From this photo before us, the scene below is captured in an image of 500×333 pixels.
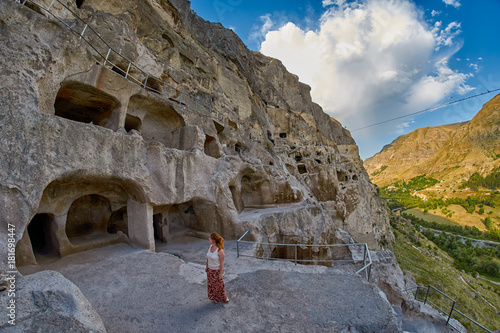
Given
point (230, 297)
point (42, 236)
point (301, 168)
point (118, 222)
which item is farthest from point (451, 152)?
point (42, 236)

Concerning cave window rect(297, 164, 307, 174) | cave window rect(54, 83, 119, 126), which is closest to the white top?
cave window rect(54, 83, 119, 126)

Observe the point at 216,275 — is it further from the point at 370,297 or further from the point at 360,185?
the point at 360,185

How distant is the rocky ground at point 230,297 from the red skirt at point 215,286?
5.3 inches

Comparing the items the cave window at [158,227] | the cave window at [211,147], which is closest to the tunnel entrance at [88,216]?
the cave window at [158,227]

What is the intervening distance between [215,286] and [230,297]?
0.57 meters

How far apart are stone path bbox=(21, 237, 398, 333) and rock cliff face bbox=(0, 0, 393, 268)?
68.4 inches

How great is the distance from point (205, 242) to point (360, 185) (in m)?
20.9

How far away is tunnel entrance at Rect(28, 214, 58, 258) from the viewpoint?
6.35 meters

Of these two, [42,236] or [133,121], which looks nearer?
[42,236]

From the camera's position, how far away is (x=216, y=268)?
3.56 meters

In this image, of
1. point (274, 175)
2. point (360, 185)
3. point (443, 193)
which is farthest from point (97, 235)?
point (443, 193)

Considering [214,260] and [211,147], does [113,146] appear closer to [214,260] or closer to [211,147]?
[214,260]

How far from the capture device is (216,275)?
3602 mm

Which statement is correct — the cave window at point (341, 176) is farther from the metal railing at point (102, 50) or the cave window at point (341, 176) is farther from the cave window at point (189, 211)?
the cave window at point (189, 211)
